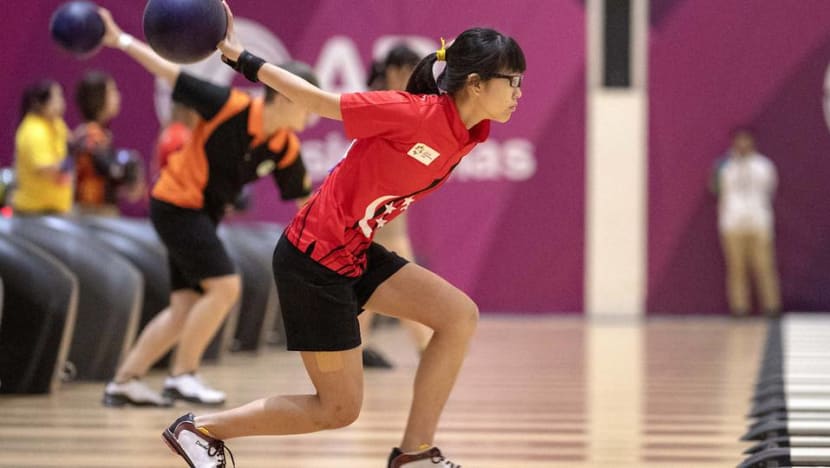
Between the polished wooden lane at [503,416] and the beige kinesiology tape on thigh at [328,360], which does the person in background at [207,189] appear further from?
the beige kinesiology tape on thigh at [328,360]

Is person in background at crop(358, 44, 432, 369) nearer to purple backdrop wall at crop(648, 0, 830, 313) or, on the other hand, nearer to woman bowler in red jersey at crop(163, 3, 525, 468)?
woman bowler in red jersey at crop(163, 3, 525, 468)

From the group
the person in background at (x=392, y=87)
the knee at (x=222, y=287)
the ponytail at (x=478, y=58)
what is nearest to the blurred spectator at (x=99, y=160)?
the person in background at (x=392, y=87)

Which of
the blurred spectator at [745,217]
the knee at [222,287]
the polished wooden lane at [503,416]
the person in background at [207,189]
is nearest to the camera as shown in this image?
the polished wooden lane at [503,416]

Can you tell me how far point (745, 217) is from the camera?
14102 mm

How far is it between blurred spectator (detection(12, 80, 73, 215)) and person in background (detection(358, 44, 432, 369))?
2085mm

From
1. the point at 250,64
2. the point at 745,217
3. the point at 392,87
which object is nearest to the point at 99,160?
the point at 392,87

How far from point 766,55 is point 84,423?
1005cm

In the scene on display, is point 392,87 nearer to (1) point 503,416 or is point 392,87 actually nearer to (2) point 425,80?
(1) point 503,416

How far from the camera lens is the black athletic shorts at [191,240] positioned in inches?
253

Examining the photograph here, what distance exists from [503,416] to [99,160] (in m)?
4.30

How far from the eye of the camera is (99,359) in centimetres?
772

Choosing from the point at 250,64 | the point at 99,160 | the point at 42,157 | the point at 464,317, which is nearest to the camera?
the point at 250,64

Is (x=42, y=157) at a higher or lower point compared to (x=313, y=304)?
higher

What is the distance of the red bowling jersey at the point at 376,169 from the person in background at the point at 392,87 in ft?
8.18
